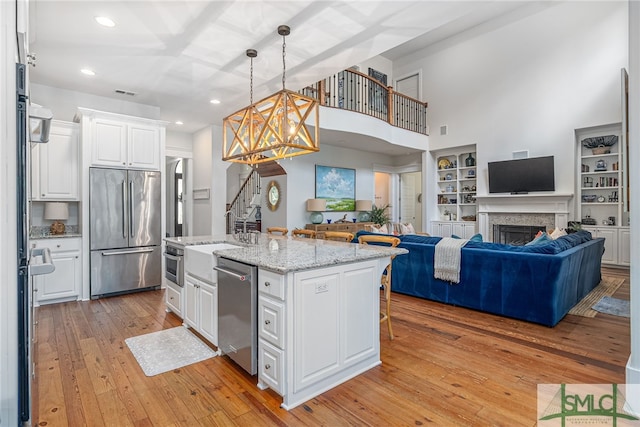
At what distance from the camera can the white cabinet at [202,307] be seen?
2.83 meters

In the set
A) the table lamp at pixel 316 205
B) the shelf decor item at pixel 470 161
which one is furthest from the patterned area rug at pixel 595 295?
the table lamp at pixel 316 205

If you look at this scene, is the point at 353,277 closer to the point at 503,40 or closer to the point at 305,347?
the point at 305,347

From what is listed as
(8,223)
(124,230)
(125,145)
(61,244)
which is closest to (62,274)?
(61,244)

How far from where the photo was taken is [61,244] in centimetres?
424

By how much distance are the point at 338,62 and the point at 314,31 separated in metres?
0.74

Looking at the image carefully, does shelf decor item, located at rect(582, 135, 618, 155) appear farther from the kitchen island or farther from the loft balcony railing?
the kitchen island

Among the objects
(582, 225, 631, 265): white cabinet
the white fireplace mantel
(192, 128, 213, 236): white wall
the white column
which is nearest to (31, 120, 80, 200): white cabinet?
(192, 128, 213, 236): white wall

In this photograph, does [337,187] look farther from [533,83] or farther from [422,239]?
[533,83]

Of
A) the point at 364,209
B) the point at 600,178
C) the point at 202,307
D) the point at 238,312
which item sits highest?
the point at 600,178

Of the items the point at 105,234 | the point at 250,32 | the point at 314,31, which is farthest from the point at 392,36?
the point at 105,234

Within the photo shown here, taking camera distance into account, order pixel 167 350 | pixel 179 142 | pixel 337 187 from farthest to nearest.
Result: 1. pixel 337 187
2. pixel 179 142
3. pixel 167 350

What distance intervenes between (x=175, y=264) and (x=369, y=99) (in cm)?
579

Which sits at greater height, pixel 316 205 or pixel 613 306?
pixel 316 205

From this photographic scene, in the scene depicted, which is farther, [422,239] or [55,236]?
[422,239]
